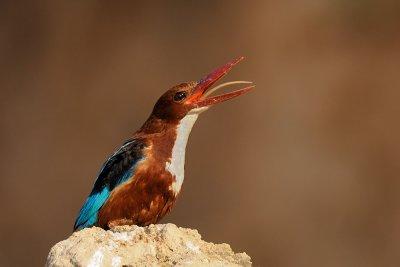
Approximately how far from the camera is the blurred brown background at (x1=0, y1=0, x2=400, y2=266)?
25.1 feet

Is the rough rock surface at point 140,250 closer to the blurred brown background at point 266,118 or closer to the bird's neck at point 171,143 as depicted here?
the bird's neck at point 171,143

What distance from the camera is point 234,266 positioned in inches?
129

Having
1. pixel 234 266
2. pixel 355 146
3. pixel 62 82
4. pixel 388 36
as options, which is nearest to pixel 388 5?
pixel 388 36

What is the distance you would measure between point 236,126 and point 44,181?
4.51 ft

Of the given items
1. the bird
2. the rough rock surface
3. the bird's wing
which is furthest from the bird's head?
the rough rock surface

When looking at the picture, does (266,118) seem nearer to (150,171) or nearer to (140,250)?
(150,171)

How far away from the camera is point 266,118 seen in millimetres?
7789

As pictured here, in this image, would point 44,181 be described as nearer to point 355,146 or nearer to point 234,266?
point 355,146

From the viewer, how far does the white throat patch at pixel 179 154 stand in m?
4.31

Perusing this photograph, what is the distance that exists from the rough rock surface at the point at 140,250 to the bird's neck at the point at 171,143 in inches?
34.6

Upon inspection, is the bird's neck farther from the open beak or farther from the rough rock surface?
the rough rock surface

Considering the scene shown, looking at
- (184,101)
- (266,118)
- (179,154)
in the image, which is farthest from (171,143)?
(266,118)

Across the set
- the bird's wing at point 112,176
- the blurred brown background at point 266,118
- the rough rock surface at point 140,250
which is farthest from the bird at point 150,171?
the blurred brown background at point 266,118

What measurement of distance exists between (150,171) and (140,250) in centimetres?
101
